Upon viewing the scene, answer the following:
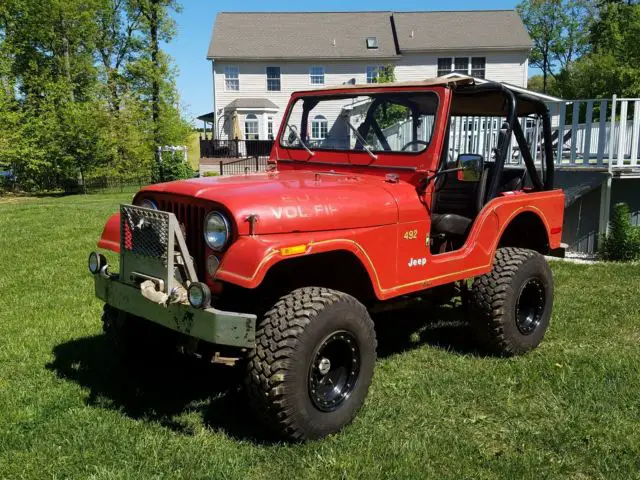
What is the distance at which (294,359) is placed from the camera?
3.08 m

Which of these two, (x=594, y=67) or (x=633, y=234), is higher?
(x=594, y=67)

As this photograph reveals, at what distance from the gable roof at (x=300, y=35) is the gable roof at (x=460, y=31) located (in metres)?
1.07

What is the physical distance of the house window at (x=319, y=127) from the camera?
473cm

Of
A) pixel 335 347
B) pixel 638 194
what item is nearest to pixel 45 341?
pixel 335 347

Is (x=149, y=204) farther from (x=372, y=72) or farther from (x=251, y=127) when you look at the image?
(x=372, y=72)

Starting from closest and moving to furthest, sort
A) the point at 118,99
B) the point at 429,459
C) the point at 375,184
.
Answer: the point at 429,459 → the point at 375,184 → the point at 118,99

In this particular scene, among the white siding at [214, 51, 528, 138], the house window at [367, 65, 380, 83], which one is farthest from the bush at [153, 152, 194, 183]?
the house window at [367, 65, 380, 83]

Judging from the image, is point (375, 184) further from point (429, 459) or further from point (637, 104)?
point (637, 104)

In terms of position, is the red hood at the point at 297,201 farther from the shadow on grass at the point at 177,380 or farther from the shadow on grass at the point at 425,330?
the shadow on grass at the point at 425,330

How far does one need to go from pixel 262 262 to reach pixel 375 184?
1283mm

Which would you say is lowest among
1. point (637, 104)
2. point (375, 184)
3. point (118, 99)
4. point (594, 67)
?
point (375, 184)

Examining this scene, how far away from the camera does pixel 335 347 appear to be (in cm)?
347

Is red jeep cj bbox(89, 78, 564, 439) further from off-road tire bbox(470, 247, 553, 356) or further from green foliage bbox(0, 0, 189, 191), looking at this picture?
green foliage bbox(0, 0, 189, 191)

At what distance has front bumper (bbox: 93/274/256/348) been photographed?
2.99 metres
